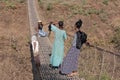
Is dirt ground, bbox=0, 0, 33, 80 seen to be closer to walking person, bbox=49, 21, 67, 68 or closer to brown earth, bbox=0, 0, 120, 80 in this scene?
brown earth, bbox=0, 0, 120, 80

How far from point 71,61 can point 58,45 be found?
0.78 m

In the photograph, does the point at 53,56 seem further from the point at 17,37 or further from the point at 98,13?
the point at 98,13

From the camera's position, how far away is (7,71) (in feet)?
41.5

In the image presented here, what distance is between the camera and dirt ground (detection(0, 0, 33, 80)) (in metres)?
12.8

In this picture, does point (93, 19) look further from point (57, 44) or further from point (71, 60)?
point (71, 60)

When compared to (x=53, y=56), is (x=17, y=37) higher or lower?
lower

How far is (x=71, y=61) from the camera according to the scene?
8.04 metres

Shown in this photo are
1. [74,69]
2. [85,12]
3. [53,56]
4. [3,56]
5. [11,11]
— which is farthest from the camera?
[85,12]

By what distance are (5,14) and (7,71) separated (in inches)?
243

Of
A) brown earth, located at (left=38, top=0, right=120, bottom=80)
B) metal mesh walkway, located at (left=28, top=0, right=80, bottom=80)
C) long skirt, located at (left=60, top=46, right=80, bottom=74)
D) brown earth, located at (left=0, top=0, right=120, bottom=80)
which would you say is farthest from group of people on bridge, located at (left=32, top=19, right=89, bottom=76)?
brown earth, located at (left=38, top=0, right=120, bottom=80)

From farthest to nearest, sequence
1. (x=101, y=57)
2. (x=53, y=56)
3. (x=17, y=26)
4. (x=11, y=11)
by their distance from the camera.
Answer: (x=11, y=11) → (x=17, y=26) → (x=101, y=57) → (x=53, y=56)

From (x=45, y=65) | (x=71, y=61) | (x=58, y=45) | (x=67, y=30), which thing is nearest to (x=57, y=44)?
(x=58, y=45)

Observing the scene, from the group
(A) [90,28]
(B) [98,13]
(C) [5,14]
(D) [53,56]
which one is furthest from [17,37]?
(D) [53,56]

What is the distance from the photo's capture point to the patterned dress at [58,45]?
8.54 meters
